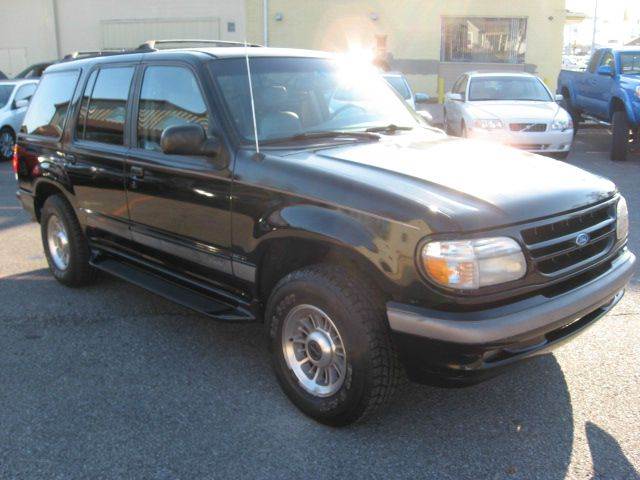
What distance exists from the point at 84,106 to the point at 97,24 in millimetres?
20950

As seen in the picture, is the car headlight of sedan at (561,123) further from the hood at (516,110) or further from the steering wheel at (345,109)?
the steering wheel at (345,109)

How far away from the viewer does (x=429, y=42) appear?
2155 centimetres

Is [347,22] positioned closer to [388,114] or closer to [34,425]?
[388,114]

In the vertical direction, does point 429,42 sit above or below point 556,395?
above

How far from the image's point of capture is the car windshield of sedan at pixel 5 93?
13000mm

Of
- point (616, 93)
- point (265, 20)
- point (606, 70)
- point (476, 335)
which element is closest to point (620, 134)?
point (616, 93)

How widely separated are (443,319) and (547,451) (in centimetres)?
90

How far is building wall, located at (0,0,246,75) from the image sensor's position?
880 inches

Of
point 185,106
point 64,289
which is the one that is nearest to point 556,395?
point 185,106

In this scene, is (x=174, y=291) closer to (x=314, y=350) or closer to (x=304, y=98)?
(x=314, y=350)

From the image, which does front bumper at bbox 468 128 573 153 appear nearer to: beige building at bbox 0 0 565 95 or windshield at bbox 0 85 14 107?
windshield at bbox 0 85 14 107

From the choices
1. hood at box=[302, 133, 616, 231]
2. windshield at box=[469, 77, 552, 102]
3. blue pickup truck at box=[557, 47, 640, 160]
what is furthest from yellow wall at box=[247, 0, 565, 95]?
hood at box=[302, 133, 616, 231]

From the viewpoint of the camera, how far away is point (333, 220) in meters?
3.02

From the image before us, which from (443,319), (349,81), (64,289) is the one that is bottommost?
(64,289)
